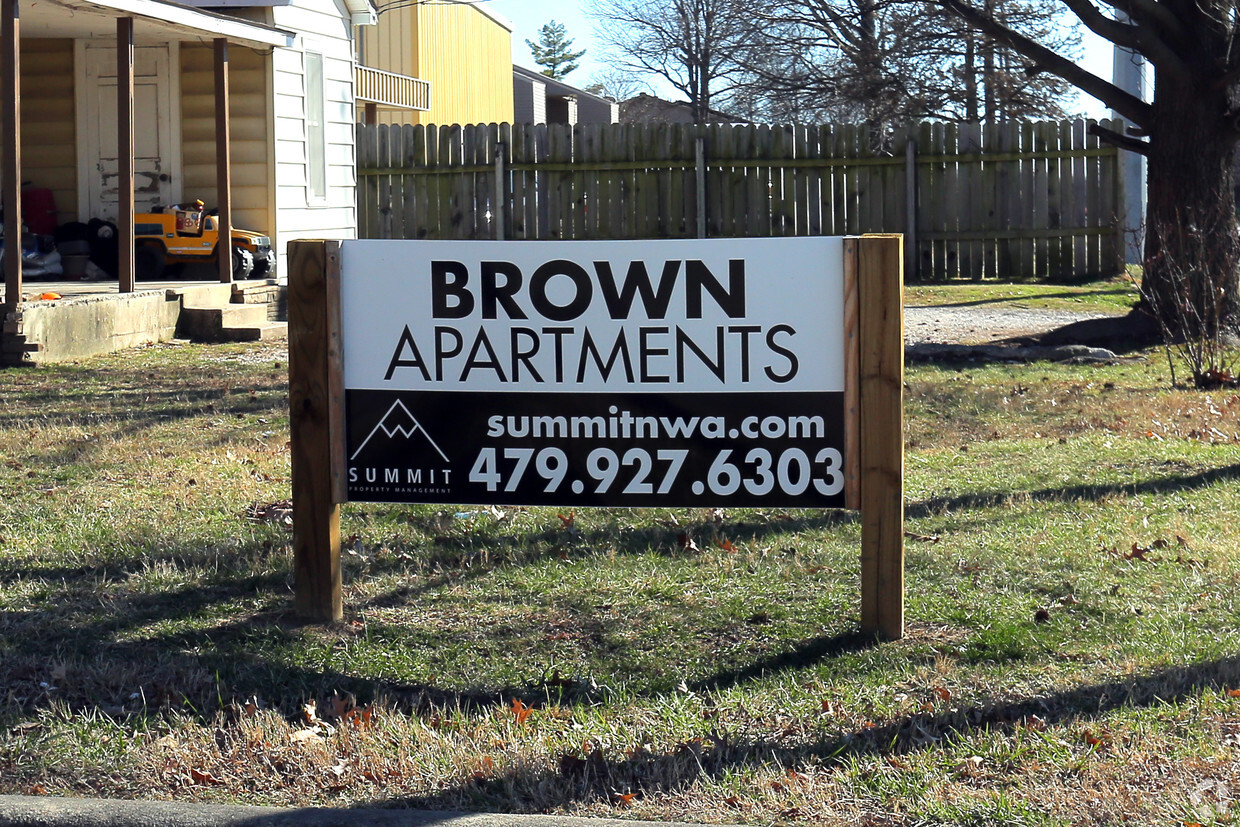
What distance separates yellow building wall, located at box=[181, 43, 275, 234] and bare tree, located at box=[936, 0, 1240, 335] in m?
8.45

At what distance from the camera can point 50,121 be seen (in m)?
15.5

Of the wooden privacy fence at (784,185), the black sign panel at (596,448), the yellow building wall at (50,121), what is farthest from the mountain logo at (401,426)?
the wooden privacy fence at (784,185)

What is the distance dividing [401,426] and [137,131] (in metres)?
12.7

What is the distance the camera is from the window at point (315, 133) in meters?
17.2

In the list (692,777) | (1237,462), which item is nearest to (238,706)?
(692,777)

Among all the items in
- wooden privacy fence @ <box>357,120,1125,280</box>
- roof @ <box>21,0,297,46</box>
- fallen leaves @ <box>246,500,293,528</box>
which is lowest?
fallen leaves @ <box>246,500,293,528</box>

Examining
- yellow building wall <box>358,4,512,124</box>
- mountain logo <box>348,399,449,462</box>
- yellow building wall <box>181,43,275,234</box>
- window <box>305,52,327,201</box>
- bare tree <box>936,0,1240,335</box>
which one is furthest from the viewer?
yellow building wall <box>358,4,512,124</box>

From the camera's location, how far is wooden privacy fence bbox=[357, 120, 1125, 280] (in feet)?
61.3

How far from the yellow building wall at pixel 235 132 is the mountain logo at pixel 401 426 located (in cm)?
1216

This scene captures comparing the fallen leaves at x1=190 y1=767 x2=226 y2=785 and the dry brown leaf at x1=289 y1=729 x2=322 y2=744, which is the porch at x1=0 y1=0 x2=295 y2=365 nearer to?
the dry brown leaf at x1=289 y1=729 x2=322 y2=744

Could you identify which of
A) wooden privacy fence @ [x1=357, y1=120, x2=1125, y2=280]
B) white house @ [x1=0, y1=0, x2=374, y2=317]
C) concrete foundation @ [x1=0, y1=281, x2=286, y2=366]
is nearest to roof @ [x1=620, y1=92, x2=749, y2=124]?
wooden privacy fence @ [x1=357, y1=120, x2=1125, y2=280]

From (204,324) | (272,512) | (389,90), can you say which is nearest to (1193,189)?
(272,512)

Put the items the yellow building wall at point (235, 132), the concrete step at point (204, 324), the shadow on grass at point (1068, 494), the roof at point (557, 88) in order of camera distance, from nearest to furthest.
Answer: the shadow on grass at point (1068, 494), the concrete step at point (204, 324), the yellow building wall at point (235, 132), the roof at point (557, 88)

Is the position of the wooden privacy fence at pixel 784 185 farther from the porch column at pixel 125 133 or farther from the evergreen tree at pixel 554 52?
the evergreen tree at pixel 554 52
